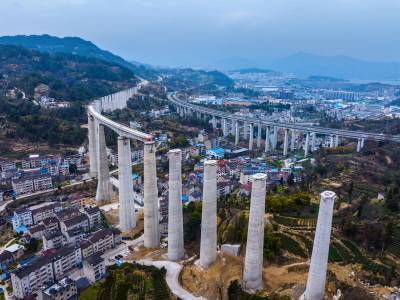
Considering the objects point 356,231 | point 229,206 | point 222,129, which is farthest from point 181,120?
point 356,231

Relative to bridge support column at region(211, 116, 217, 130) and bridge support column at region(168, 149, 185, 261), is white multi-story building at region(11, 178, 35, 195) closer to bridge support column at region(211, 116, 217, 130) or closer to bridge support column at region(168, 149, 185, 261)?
bridge support column at region(168, 149, 185, 261)

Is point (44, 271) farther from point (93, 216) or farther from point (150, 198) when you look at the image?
point (93, 216)

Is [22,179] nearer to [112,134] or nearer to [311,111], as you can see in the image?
[112,134]

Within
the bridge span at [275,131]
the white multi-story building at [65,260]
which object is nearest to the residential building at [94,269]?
the white multi-story building at [65,260]

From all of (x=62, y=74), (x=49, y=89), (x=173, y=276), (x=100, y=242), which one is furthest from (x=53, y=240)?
(x=62, y=74)

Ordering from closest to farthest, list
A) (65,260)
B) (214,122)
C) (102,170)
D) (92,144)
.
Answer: (65,260) < (102,170) < (92,144) < (214,122)

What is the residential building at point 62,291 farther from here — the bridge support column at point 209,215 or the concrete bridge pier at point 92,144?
the concrete bridge pier at point 92,144

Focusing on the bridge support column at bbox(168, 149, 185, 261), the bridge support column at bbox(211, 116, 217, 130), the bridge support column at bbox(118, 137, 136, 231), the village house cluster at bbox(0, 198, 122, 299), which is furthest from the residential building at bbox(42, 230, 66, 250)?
the bridge support column at bbox(211, 116, 217, 130)
